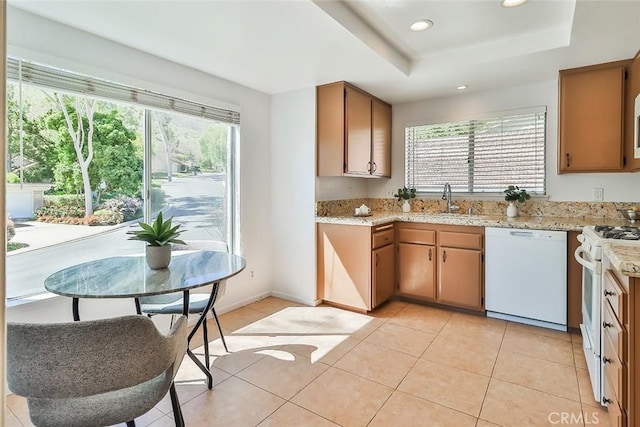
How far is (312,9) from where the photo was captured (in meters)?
1.95

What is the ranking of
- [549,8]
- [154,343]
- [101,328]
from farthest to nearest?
[549,8], [154,343], [101,328]

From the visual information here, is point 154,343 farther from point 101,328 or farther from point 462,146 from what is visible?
point 462,146

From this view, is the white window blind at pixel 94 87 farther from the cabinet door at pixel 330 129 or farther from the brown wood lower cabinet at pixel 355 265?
the brown wood lower cabinet at pixel 355 265

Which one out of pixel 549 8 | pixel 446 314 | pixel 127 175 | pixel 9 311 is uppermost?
pixel 549 8

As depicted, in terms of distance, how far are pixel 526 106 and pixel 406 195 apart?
59.3 inches

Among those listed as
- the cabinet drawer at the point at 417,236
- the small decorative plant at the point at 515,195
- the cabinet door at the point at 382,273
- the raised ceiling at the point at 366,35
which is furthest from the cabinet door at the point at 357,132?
the small decorative plant at the point at 515,195

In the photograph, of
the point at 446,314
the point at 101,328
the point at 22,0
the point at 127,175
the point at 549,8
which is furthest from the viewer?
the point at 446,314

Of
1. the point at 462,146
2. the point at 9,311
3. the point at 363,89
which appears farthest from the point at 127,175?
the point at 462,146

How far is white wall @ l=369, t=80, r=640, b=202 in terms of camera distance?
3.09m

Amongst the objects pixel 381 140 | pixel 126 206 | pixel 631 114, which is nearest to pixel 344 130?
pixel 381 140

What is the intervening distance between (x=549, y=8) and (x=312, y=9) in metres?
1.56

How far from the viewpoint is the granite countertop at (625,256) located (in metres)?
1.28

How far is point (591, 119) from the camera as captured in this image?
2.86 m

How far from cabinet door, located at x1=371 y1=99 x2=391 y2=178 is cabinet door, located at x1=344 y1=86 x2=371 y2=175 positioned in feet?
0.41
